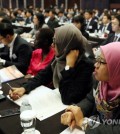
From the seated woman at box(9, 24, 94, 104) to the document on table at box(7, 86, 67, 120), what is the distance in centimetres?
5

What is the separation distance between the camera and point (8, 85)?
213 centimetres

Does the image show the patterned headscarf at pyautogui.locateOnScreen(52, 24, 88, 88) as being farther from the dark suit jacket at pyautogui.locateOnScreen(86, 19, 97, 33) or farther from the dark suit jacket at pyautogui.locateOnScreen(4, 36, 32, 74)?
the dark suit jacket at pyautogui.locateOnScreen(86, 19, 97, 33)

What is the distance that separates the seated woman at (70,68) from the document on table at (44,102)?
5 centimetres

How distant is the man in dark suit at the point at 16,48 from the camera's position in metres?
2.77

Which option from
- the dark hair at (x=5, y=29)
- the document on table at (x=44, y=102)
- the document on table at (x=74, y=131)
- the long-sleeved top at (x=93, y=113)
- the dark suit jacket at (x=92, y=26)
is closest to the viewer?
the long-sleeved top at (x=93, y=113)

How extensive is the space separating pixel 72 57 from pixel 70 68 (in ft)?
0.32

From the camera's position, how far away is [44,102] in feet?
5.67

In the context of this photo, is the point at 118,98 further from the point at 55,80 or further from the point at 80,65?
the point at 55,80

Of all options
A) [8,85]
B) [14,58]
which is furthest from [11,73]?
[14,58]

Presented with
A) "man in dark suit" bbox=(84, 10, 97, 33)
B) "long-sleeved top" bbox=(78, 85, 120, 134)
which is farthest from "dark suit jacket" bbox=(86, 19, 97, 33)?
"long-sleeved top" bbox=(78, 85, 120, 134)

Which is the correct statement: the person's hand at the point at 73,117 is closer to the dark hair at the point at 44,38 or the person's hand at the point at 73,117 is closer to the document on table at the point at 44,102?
the document on table at the point at 44,102

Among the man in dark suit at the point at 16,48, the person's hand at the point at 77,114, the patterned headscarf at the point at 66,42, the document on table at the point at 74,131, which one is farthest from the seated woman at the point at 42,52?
the document on table at the point at 74,131

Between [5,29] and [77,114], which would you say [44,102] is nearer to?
[77,114]

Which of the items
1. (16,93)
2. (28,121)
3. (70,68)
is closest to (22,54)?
(16,93)
